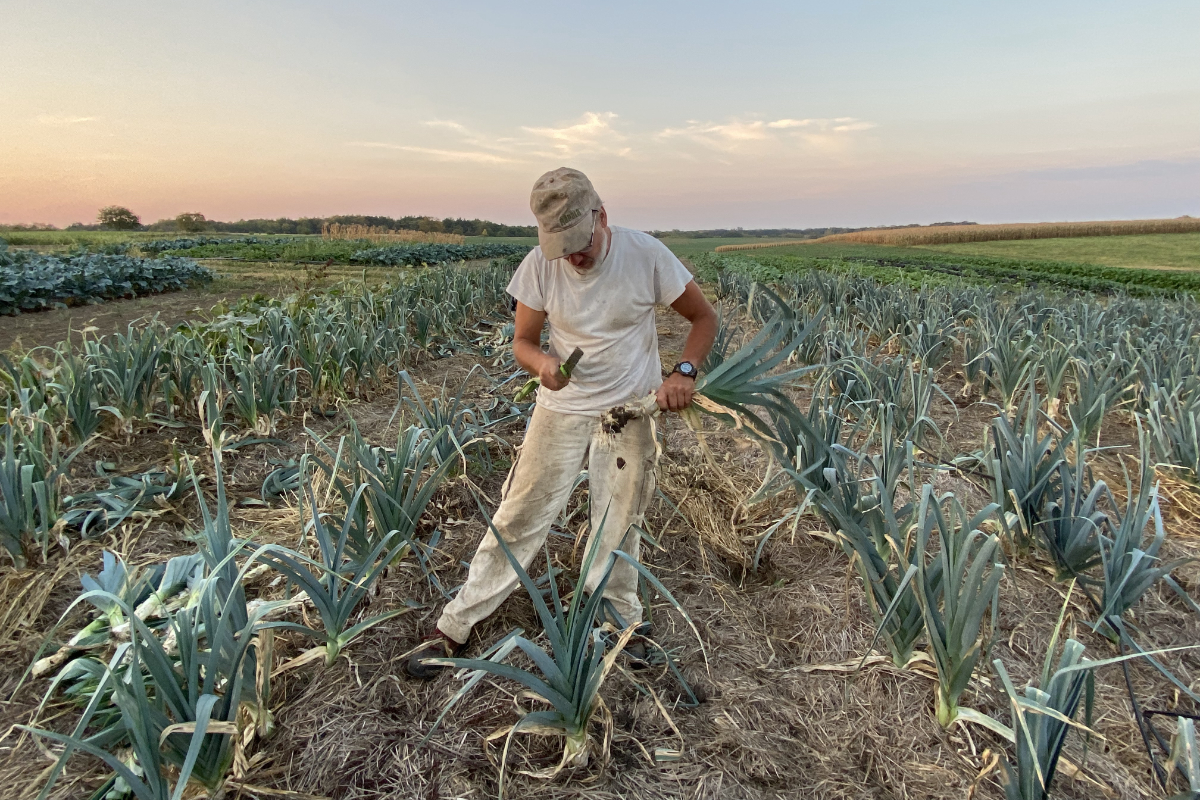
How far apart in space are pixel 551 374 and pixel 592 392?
0.52ft

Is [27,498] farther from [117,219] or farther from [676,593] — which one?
[117,219]

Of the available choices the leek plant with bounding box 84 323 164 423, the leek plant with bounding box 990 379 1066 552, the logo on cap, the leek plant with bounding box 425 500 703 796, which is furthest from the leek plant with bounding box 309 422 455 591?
the leek plant with bounding box 990 379 1066 552

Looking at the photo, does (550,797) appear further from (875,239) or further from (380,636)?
(875,239)

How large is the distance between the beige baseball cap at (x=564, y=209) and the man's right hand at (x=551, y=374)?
31cm

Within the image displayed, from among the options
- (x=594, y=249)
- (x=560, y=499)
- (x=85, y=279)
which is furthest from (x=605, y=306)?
(x=85, y=279)

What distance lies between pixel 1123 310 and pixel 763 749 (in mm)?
7621

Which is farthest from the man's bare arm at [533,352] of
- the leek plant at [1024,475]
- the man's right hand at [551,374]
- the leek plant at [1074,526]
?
the leek plant at [1074,526]

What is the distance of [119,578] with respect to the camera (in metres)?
2.11

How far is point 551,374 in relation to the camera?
1806mm

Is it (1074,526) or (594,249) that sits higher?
(594,249)

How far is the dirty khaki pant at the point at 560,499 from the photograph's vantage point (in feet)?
6.23

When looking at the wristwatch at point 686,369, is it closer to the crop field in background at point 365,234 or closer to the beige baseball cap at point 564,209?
the beige baseball cap at point 564,209

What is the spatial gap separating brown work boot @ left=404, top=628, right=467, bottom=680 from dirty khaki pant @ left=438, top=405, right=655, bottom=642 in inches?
1.4

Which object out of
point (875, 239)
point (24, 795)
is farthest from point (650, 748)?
point (875, 239)
